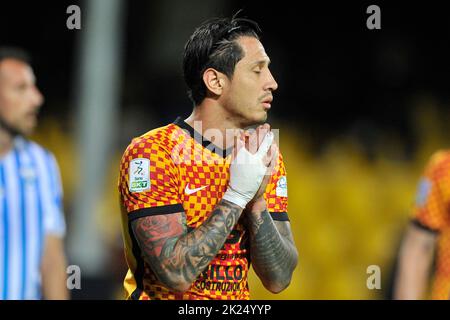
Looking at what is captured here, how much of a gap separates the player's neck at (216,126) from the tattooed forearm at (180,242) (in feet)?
1.19

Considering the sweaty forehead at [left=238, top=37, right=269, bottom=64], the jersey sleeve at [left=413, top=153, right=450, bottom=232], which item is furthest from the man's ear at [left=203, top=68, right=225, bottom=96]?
the jersey sleeve at [left=413, top=153, right=450, bottom=232]

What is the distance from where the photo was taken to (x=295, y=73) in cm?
1339

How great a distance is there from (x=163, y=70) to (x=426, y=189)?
8.73 meters

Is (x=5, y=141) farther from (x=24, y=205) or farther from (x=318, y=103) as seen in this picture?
(x=318, y=103)

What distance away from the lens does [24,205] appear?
598 cm

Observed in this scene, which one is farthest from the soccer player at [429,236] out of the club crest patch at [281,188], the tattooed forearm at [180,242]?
the tattooed forearm at [180,242]

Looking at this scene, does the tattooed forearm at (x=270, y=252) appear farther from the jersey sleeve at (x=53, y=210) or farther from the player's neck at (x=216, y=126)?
the jersey sleeve at (x=53, y=210)

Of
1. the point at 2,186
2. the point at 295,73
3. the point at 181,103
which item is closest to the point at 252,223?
the point at 2,186

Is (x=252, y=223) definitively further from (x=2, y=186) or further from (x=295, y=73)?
(x=295, y=73)

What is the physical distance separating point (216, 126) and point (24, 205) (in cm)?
219

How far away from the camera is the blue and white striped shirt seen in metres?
5.94

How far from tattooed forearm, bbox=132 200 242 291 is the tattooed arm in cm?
11

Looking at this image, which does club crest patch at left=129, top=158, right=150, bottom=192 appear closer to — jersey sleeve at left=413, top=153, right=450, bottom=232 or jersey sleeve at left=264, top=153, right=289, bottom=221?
jersey sleeve at left=264, top=153, right=289, bottom=221

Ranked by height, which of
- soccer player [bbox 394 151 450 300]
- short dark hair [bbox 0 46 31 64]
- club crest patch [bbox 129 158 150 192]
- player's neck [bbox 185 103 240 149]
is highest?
short dark hair [bbox 0 46 31 64]
